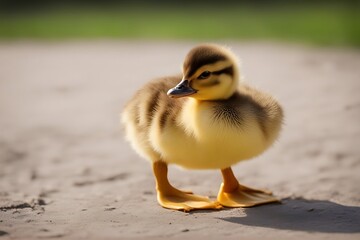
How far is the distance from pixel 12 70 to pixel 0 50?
1047mm

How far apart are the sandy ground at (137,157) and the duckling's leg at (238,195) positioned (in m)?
0.07

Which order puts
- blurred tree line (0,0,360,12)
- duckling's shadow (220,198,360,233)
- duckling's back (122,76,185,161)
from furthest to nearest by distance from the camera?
blurred tree line (0,0,360,12) → duckling's back (122,76,185,161) → duckling's shadow (220,198,360,233)

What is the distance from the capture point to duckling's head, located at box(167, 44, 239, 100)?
266cm

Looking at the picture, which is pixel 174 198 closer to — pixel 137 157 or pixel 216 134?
pixel 216 134

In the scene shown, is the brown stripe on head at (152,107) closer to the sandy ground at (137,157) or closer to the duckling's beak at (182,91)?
the duckling's beak at (182,91)

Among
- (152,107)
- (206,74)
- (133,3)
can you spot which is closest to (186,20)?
(133,3)

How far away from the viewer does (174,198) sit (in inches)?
116

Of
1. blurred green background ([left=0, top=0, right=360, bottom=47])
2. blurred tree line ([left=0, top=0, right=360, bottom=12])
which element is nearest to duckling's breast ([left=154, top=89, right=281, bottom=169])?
blurred green background ([left=0, top=0, right=360, bottom=47])

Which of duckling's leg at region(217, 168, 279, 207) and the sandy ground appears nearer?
the sandy ground

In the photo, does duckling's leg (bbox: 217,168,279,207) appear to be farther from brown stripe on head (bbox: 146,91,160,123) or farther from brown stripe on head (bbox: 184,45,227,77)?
brown stripe on head (bbox: 184,45,227,77)

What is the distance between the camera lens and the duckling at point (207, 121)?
2.65m

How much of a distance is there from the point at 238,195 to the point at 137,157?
1015mm

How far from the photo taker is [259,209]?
283 centimetres

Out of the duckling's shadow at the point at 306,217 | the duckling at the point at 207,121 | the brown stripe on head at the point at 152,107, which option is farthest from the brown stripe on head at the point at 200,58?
the duckling's shadow at the point at 306,217
